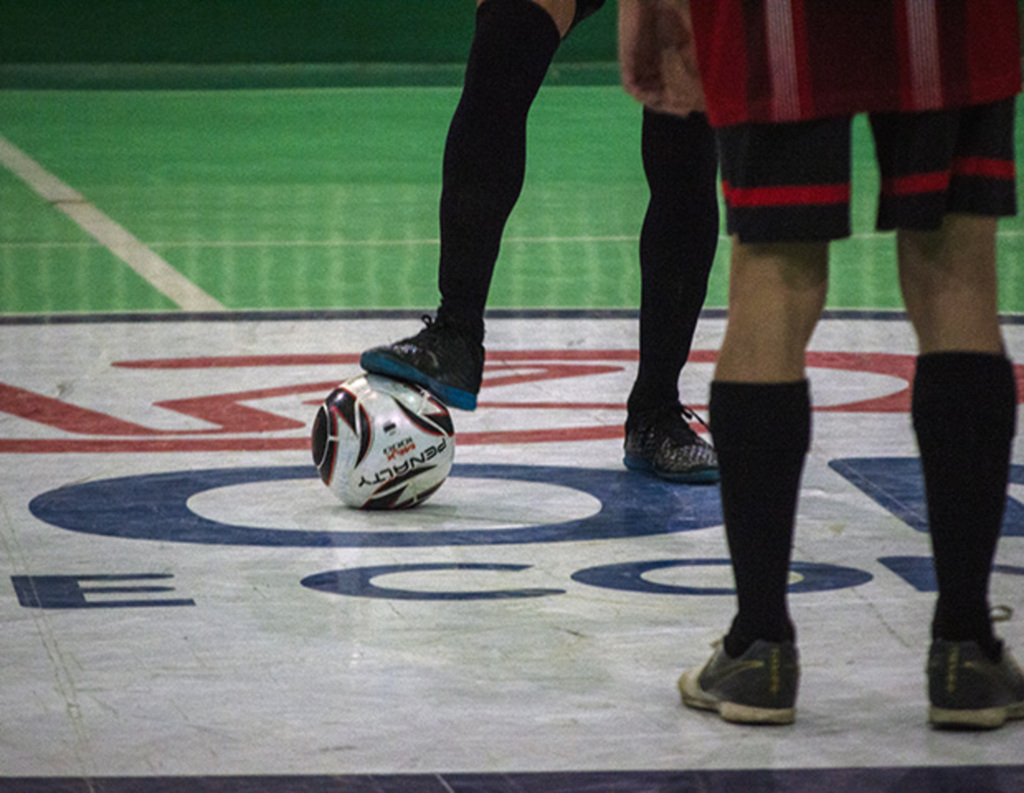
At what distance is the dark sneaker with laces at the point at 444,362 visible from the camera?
2861 mm

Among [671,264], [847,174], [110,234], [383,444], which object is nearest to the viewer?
[847,174]

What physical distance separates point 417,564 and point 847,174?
1.00 m

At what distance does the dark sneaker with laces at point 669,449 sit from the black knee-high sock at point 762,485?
1.22 m

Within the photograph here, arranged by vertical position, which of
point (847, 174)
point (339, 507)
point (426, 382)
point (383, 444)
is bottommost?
point (339, 507)

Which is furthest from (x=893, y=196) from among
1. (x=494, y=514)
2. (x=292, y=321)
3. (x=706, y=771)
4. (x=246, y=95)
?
(x=246, y=95)

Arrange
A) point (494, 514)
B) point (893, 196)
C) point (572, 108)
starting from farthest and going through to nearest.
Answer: point (572, 108) < point (494, 514) < point (893, 196)

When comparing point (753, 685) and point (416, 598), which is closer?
point (753, 685)

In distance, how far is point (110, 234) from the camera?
23.1 feet

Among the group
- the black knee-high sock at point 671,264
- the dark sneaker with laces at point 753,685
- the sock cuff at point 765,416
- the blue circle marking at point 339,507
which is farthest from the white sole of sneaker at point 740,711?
the black knee-high sock at point 671,264

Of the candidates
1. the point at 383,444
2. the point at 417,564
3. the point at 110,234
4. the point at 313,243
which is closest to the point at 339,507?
the point at 383,444

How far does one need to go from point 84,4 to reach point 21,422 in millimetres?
10513

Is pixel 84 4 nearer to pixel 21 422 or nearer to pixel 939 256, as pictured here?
pixel 21 422

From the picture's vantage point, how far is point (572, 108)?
40.3 feet

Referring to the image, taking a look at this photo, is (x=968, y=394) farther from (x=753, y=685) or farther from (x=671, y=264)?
(x=671, y=264)
